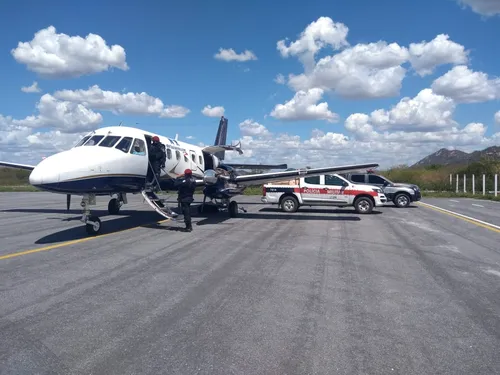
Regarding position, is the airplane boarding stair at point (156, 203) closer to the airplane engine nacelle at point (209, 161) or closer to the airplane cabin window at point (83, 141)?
the airplane cabin window at point (83, 141)

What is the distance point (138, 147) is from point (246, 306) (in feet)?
31.4

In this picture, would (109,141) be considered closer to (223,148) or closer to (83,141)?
(83,141)

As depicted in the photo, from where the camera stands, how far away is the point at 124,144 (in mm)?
14125

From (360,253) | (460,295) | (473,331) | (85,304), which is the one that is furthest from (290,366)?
(360,253)

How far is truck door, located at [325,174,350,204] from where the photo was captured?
21047 millimetres

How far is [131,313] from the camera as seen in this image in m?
5.94

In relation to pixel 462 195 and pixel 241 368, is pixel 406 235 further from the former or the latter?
pixel 462 195

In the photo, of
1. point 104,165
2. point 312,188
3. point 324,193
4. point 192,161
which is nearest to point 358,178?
point 324,193

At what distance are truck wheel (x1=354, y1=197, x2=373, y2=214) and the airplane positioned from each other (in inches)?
142

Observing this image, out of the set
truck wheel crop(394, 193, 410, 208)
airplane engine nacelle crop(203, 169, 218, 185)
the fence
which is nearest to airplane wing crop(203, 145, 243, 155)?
airplane engine nacelle crop(203, 169, 218, 185)

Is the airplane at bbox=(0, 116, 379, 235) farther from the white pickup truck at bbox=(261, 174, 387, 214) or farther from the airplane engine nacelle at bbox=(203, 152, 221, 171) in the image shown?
the white pickup truck at bbox=(261, 174, 387, 214)

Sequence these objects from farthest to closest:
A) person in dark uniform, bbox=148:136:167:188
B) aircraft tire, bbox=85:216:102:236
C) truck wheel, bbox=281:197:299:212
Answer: truck wheel, bbox=281:197:299:212 → person in dark uniform, bbox=148:136:167:188 → aircraft tire, bbox=85:216:102:236

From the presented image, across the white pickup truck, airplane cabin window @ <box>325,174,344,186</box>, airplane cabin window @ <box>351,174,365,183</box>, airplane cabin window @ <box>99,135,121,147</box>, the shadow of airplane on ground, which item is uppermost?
airplane cabin window @ <box>99,135,121,147</box>

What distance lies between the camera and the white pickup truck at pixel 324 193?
830 inches
